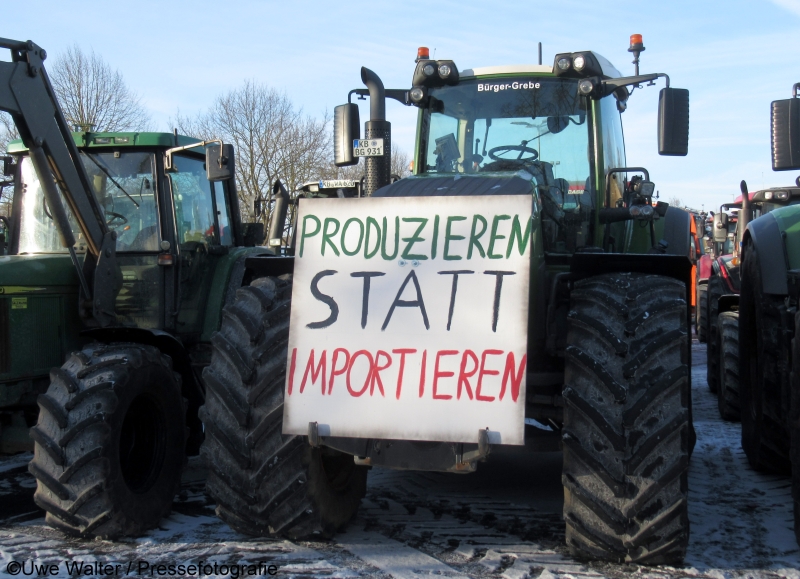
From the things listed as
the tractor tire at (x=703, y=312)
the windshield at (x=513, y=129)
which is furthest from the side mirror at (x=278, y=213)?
the tractor tire at (x=703, y=312)

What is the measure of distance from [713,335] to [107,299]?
7.07m

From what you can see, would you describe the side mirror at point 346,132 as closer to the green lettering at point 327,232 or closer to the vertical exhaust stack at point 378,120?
the vertical exhaust stack at point 378,120

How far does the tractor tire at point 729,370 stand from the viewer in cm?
767

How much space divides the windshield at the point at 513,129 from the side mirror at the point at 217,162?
140cm

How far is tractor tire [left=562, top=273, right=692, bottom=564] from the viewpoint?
358 cm

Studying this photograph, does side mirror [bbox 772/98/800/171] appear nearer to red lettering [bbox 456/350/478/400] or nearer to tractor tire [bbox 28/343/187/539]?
red lettering [bbox 456/350/478/400]


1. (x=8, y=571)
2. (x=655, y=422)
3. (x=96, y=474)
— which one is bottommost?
(x=8, y=571)

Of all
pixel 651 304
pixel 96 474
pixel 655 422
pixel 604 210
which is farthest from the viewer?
pixel 604 210

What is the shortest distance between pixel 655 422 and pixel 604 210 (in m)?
1.94

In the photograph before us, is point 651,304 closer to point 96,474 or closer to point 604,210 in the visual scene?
point 604,210

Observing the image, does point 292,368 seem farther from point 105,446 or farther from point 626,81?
point 626,81

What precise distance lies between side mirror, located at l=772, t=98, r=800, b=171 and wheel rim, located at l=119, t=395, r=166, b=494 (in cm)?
391

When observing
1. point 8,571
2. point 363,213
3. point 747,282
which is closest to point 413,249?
point 363,213

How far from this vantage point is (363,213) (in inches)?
154
